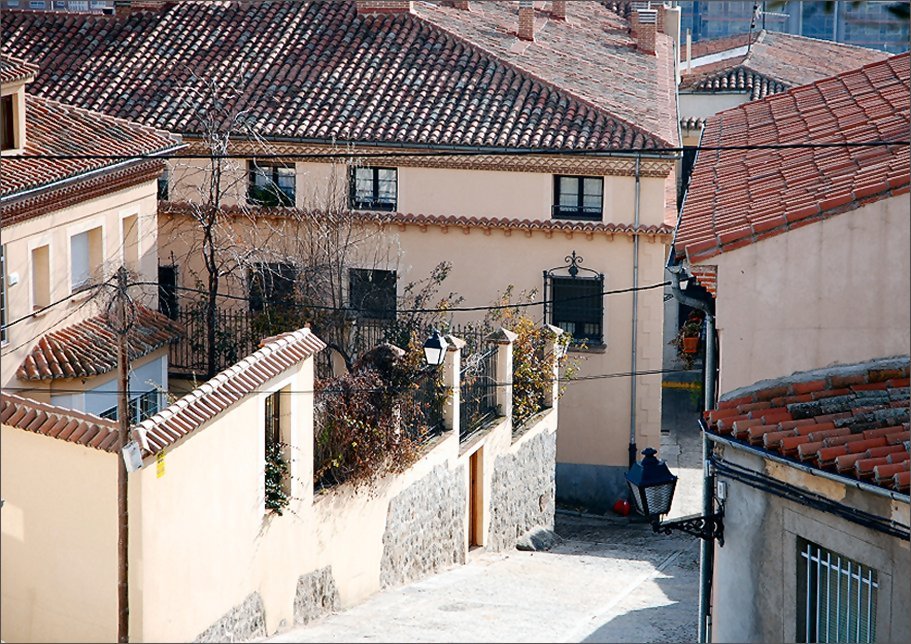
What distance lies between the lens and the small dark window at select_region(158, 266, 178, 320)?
23922 millimetres

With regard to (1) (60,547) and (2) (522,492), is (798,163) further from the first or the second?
(2) (522,492)

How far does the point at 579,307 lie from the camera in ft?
75.9

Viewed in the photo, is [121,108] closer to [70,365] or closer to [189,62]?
[189,62]

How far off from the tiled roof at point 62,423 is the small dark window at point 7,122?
27.1ft

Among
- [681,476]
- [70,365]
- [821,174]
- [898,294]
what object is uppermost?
[821,174]

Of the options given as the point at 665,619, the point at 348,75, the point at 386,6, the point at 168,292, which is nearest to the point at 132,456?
the point at 665,619

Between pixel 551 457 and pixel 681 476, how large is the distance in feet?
12.7

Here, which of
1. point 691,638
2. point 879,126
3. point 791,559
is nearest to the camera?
point 791,559

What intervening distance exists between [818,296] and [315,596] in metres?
5.93

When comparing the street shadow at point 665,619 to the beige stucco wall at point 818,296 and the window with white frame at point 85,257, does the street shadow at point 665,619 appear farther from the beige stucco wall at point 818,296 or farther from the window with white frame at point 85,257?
the window with white frame at point 85,257

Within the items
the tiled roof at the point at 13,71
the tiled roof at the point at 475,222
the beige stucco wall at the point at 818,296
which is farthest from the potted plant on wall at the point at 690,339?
the tiled roof at the point at 13,71

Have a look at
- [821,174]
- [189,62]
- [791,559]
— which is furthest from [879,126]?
[189,62]

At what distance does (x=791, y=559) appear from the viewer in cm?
928

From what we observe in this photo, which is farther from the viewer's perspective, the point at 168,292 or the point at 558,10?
the point at 558,10
